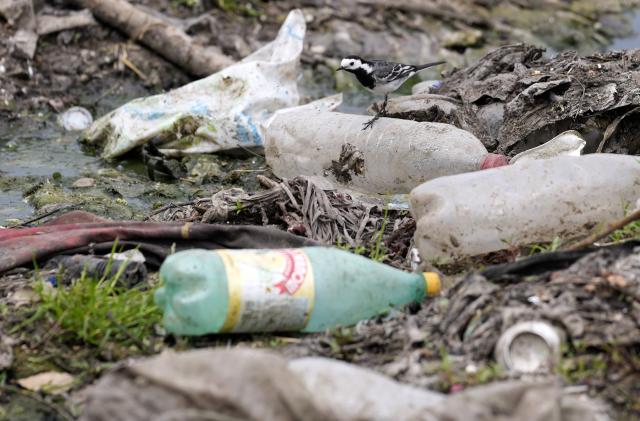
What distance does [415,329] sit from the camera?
3.62m

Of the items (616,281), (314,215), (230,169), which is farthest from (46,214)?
(616,281)

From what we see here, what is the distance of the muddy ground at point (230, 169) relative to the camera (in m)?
3.40

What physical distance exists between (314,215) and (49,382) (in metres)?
1.81

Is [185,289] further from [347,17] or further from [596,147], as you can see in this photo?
[347,17]

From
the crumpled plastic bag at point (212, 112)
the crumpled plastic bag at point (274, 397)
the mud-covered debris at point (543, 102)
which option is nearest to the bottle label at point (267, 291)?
the crumpled plastic bag at point (274, 397)

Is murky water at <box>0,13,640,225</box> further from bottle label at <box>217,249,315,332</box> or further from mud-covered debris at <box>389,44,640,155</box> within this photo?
bottle label at <box>217,249,315,332</box>

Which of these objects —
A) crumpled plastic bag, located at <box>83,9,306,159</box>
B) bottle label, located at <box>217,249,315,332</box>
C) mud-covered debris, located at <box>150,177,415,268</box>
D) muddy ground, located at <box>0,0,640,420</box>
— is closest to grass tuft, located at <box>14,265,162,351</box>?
muddy ground, located at <box>0,0,640,420</box>

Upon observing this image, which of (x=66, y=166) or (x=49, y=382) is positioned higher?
(x=49, y=382)

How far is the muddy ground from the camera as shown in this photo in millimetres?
3404

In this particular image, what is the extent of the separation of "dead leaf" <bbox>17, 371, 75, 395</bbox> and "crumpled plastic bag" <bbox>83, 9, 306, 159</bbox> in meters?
3.63

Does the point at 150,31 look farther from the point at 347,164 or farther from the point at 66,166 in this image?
the point at 347,164

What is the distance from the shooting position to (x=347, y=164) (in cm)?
589

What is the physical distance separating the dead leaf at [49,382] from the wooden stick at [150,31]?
5655 mm

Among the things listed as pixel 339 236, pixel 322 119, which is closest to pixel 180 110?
pixel 322 119
